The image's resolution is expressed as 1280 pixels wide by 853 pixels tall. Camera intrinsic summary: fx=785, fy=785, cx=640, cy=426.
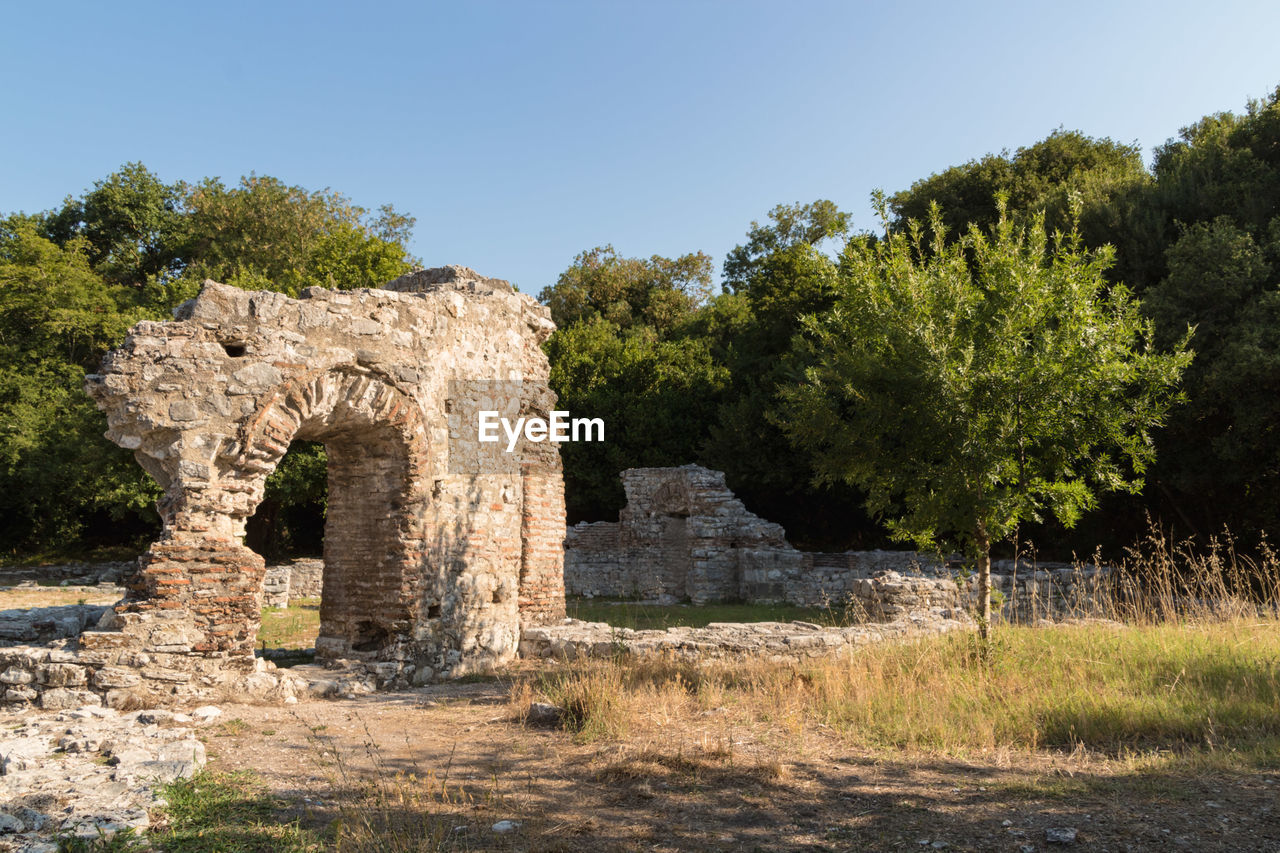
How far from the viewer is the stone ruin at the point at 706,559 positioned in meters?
19.4

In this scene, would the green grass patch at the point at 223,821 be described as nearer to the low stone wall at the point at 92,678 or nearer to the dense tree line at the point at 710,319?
the low stone wall at the point at 92,678

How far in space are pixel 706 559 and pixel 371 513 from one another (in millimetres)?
12466

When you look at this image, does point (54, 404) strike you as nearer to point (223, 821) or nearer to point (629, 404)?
point (629, 404)

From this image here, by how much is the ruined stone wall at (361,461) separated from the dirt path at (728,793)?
175 cm

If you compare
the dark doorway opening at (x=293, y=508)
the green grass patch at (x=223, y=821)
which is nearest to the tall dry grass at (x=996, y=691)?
the green grass patch at (x=223, y=821)

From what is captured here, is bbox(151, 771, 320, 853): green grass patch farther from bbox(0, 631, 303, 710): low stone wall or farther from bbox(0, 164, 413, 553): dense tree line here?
bbox(0, 164, 413, 553): dense tree line

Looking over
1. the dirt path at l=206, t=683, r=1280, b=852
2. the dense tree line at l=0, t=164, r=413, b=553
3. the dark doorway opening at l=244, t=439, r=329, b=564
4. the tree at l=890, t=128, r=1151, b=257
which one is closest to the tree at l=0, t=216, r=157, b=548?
the dense tree line at l=0, t=164, r=413, b=553

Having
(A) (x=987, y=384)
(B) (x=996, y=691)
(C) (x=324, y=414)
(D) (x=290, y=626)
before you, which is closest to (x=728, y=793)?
(B) (x=996, y=691)

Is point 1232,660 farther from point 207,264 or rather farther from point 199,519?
point 207,264

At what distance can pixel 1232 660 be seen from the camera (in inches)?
283

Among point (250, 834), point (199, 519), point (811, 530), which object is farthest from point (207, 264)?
point (250, 834)

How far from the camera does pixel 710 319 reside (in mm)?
33812

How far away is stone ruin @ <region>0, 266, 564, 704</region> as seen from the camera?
7176mm

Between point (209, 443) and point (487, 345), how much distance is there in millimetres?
3709
